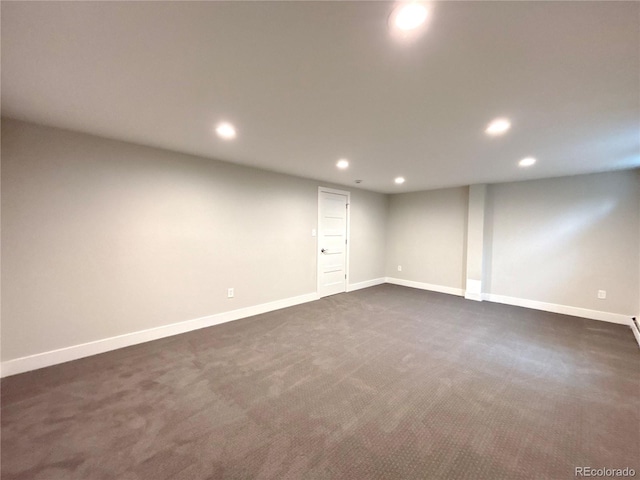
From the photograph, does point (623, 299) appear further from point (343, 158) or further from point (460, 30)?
point (460, 30)

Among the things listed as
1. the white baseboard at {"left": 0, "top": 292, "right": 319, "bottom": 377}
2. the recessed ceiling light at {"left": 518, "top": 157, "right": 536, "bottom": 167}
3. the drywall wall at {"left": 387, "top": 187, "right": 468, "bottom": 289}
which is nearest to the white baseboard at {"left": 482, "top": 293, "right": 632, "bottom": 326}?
the drywall wall at {"left": 387, "top": 187, "right": 468, "bottom": 289}

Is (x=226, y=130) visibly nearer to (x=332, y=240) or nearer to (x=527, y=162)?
(x=332, y=240)

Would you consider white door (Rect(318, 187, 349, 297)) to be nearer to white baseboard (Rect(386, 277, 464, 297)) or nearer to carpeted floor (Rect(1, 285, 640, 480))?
white baseboard (Rect(386, 277, 464, 297))

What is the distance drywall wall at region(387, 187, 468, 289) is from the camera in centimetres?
543

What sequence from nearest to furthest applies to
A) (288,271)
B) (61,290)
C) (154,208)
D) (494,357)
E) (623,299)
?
(61,290)
(494,357)
(154,208)
(623,299)
(288,271)

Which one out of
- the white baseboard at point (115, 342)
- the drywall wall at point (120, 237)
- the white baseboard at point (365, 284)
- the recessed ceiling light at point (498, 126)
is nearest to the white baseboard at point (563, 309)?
the white baseboard at point (365, 284)

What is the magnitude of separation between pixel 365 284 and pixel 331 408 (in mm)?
4285

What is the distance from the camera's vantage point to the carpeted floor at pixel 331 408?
4.77ft

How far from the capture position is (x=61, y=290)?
8.28 feet

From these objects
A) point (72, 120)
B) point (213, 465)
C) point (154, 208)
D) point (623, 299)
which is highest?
Result: point (72, 120)

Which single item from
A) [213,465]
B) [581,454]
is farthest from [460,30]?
[213,465]

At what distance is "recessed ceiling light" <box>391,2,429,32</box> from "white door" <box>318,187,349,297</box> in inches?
146

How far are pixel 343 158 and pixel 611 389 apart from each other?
3.54 meters

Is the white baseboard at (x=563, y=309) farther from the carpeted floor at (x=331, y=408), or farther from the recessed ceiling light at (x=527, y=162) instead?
the recessed ceiling light at (x=527, y=162)
